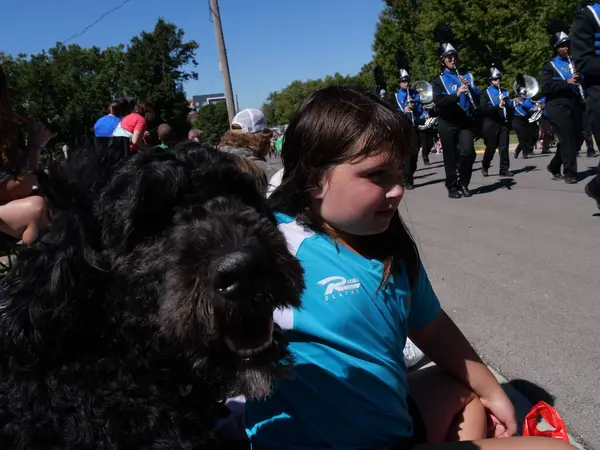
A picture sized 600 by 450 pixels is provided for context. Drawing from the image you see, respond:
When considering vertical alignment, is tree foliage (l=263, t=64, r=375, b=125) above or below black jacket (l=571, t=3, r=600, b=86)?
below

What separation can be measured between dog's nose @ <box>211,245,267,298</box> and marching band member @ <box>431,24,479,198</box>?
30.3ft

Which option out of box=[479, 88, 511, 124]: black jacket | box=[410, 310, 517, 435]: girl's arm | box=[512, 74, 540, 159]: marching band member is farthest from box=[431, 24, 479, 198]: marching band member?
box=[410, 310, 517, 435]: girl's arm

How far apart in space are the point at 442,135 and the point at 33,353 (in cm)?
985

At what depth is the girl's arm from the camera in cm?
219

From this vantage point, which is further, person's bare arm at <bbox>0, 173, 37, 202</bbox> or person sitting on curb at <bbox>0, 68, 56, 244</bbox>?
person's bare arm at <bbox>0, 173, 37, 202</bbox>

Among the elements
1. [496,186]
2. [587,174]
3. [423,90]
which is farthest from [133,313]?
[423,90]

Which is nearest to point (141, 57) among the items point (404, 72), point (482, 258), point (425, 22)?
point (425, 22)

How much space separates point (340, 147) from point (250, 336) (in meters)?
0.84

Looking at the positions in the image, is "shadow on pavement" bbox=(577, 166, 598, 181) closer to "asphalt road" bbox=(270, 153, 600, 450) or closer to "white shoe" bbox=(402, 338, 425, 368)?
"asphalt road" bbox=(270, 153, 600, 450)

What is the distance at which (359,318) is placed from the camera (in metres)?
1.75

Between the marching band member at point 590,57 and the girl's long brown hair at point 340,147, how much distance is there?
528cm

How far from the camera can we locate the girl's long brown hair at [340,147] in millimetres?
1929

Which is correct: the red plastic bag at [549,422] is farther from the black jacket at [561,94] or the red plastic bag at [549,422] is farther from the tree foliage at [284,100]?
the tree foliage at [284,100]

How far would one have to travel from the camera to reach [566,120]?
30.7 ft
